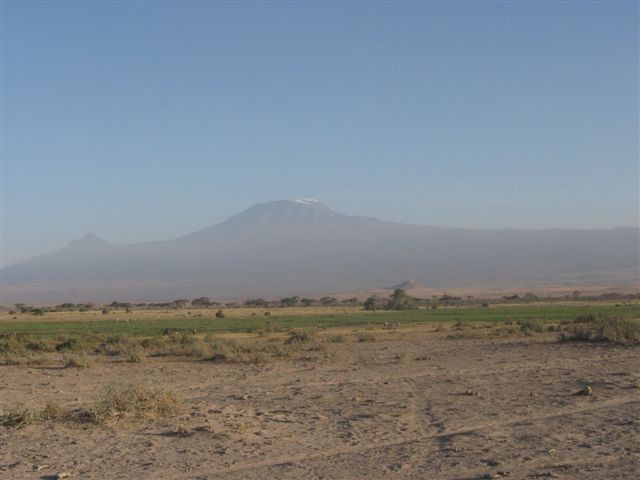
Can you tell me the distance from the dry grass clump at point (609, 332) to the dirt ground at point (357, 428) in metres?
6.57

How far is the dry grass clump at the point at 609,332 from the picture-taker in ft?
100

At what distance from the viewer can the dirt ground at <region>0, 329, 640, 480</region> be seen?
11.9m

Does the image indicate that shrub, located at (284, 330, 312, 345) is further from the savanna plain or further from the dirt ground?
the dirt ground

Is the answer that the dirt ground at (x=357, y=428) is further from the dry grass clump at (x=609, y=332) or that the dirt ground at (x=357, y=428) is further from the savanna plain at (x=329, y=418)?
the dry grass clump at (x=609, y=332)

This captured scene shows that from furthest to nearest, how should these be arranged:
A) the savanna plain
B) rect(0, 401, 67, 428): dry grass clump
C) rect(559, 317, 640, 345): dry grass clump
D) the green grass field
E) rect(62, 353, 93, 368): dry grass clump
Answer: the green grass field, rect(559, 317, 640, 345): dry grass clump, rect(62, 353, 93, 368): dry grass clump, rect(0, 401, 67, 428): dry grass clump, the savanna plain

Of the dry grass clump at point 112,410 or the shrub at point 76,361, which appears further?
the shrub at point 76,361

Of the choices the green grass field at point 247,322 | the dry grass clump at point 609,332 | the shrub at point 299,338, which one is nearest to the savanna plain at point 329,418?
the dry grass clump at point 609,332

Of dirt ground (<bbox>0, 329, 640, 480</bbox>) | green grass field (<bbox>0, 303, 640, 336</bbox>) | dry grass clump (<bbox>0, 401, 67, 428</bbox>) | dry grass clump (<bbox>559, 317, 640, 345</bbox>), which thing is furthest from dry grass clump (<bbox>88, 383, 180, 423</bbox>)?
green grass field (<bbox>0, 303, 640, 336</bbox>)

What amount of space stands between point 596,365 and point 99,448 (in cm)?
1522

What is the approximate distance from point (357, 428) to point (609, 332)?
63.6ft

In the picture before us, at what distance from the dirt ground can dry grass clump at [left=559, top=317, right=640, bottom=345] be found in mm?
6569

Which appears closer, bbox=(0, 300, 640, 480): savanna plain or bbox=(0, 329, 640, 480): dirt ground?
bbox=(0, 329, 640, 480): dirt ground

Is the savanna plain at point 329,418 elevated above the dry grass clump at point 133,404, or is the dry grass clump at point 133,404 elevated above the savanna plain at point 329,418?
the dry grass clump at point 133,404

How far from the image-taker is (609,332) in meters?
31.1
